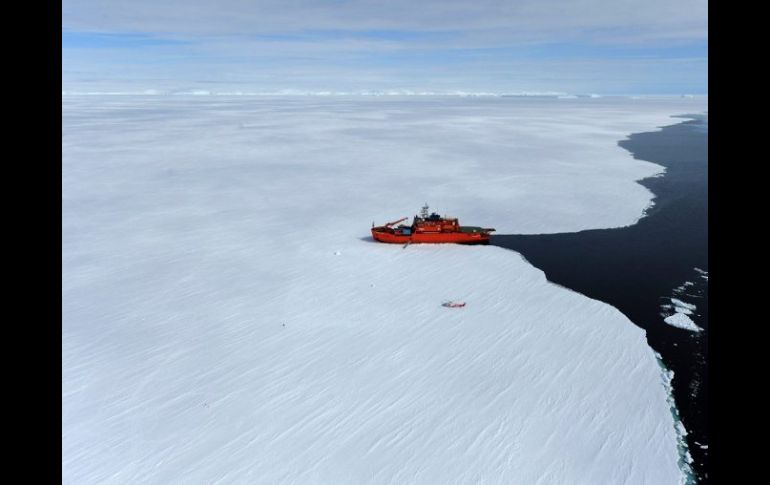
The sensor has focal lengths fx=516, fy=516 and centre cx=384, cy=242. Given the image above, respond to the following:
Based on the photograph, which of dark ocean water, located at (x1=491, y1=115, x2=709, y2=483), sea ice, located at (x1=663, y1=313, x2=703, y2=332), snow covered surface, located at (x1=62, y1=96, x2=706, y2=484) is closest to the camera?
snow covered surface, located at (x1=62, y1=96, x2=706, y2=484)

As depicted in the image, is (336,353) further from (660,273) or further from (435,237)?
(660,273)

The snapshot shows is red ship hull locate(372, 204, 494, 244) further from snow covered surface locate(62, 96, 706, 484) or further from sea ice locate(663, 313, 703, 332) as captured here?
sea ice locate(663, 313, 703, 332)

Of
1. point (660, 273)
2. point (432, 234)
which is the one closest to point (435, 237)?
point (432, 234)

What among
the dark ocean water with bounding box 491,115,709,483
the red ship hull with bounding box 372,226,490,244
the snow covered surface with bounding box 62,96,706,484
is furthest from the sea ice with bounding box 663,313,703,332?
the red ship hull with bounding box 372,226,490,244

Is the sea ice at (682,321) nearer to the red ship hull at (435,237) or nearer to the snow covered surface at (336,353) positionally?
the snow covered surface at (336,353)

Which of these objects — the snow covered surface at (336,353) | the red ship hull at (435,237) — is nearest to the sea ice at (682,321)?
the snow covered surface at (336,353)
